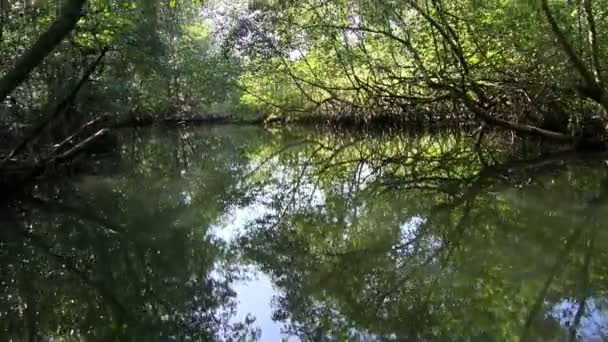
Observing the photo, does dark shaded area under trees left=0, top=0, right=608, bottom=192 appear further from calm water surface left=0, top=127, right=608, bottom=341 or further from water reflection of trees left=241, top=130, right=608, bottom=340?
water reflection of trees left=241, top=130, right=608, bottom=340

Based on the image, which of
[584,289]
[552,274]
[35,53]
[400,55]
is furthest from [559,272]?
[400,55]

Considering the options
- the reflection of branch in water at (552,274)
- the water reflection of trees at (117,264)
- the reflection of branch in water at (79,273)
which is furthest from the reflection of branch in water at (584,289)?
the reflection of branch in water at (79,273)

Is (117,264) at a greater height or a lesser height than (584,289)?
greater

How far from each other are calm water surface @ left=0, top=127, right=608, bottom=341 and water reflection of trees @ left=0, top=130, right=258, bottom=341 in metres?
0.02

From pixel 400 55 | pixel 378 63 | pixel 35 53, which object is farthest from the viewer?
pixel 378 63

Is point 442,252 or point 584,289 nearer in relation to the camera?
point 584,289

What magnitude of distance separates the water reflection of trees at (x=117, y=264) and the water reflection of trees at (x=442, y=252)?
0.62 metres

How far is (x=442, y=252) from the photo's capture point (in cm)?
546

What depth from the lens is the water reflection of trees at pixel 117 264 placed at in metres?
4.05

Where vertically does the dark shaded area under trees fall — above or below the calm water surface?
above

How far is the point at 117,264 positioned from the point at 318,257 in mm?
1902

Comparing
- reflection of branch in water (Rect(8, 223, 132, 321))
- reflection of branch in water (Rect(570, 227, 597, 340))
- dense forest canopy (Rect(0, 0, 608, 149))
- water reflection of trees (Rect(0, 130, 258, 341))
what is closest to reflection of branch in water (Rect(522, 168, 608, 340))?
reflection of branch in water (Rect(570, 227, 597, 340))

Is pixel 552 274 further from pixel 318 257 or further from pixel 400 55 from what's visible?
pixel 400 55

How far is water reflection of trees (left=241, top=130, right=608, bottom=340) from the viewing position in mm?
3902
